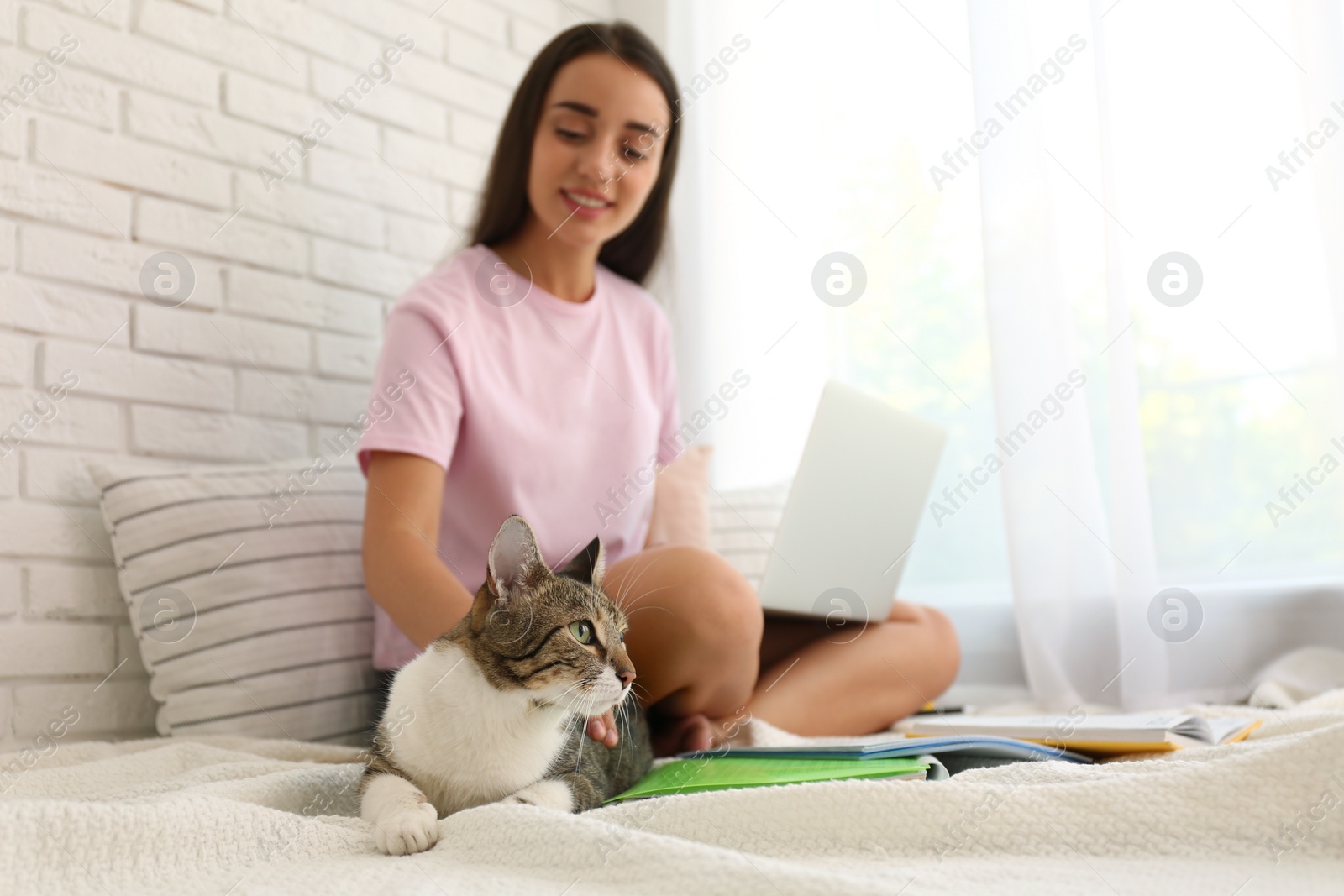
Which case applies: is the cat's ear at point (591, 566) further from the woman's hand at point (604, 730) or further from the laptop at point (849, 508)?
the laptop at point (849, 508)

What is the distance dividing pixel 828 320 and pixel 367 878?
177 centimetres

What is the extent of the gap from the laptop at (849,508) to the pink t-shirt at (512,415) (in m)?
0.35

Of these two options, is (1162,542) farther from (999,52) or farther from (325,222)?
(325,222)

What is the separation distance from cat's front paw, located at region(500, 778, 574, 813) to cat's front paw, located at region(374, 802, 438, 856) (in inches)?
2.9

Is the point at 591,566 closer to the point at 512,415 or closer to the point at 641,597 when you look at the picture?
the point at 641,597

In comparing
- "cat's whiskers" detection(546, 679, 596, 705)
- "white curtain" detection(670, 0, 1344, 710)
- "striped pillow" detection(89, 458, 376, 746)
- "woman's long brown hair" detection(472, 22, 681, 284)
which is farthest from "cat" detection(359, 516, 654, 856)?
"white curtain" detection(670, 0, 1344, 710)

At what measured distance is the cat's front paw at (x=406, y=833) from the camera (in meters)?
0.75

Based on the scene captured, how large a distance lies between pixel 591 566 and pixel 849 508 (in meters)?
0.43

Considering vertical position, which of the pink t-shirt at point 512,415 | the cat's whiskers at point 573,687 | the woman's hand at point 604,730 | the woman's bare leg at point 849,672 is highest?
the pink t-shirt at point 512,415

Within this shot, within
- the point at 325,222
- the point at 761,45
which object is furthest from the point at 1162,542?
the point at 325,222

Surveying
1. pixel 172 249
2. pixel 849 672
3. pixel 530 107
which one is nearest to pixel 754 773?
pixel 849 672

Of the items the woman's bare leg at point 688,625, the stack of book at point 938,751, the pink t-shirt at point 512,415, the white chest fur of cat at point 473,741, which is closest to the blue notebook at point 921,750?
the stack of book at point 938,751

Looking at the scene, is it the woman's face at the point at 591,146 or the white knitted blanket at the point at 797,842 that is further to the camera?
the woman's face at the point at 591,146

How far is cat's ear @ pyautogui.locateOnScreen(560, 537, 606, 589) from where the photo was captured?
3.26 feet
